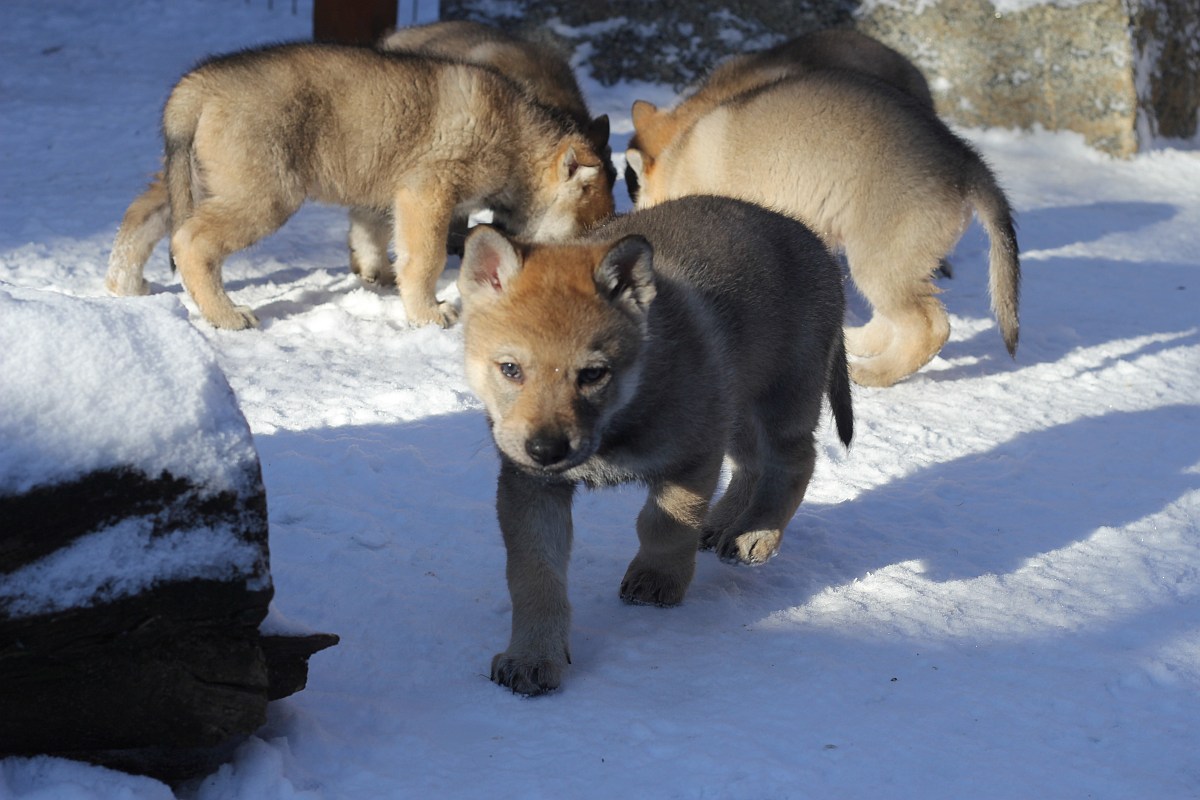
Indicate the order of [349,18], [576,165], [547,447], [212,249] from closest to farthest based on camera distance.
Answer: [547,447]
[212,249]
[576,165]
[349,18]

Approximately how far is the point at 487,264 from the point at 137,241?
331 cm

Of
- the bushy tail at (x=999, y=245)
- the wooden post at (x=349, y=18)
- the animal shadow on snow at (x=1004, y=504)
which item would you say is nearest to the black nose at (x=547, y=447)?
the animal shadow on snow at (x=1004, y=504)

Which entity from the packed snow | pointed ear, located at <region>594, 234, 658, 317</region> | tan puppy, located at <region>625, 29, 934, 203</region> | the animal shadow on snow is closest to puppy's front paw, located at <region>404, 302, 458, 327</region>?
tan puppy, located at <region>625, 29, 934, 203</region>

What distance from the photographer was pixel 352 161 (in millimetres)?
6023

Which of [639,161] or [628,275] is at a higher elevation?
[628,275]

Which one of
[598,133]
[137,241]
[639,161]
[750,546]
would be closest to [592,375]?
[750,546]

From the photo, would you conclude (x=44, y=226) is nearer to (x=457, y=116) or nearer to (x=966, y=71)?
(x=457, y=116)

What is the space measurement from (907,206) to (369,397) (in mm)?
2633

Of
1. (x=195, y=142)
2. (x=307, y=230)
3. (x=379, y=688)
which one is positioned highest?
(x=195, y=142)

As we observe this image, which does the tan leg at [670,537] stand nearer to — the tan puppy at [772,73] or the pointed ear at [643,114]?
the tan puppy at [772,73]

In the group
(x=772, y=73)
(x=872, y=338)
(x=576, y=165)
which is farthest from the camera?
(x=772, y=73)

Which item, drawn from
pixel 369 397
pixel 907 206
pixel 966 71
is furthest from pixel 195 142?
pixel 966 71

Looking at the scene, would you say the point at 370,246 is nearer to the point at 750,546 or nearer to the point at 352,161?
the point at 352,161

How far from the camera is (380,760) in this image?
276cm
